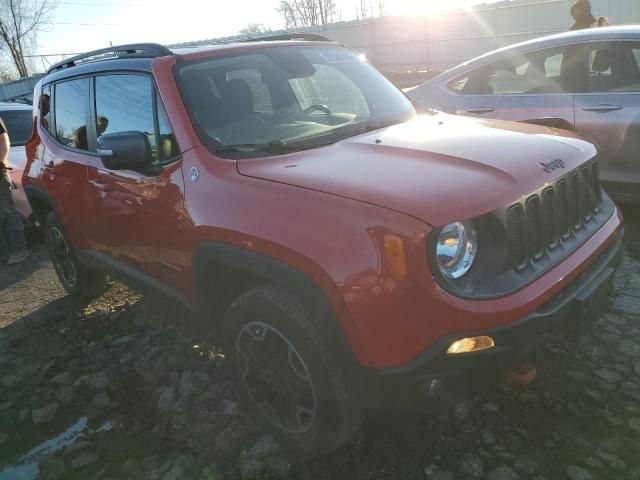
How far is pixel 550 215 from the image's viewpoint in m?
2.23

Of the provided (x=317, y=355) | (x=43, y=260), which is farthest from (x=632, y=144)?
(x=43, y=260)

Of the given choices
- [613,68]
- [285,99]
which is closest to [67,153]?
[285,99]

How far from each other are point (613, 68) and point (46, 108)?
4.68 meters

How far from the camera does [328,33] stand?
76.1 ft

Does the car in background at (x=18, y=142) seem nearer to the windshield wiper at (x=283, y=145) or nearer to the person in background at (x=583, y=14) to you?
the windshield wiper at (x=283, y=145)

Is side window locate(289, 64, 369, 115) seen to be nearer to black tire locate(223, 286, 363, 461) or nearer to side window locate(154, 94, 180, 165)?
side window locate(154, 94, 180, 165)

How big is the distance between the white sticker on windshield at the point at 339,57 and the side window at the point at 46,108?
2248mm

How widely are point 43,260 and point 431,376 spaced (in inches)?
212

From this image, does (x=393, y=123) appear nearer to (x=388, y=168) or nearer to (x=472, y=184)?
(x=388, y=168)

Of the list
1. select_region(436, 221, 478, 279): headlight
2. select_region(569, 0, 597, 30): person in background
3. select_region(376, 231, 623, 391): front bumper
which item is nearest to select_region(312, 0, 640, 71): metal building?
select_region(569, 0, 597, 30): person in background

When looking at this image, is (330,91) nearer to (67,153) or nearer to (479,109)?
(67,153)

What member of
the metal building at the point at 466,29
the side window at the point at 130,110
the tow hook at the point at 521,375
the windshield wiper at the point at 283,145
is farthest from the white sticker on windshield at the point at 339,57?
the metal building at the point at 466,29

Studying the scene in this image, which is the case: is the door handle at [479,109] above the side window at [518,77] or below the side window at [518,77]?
below

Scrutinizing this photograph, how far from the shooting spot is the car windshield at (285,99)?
8.89 feet
